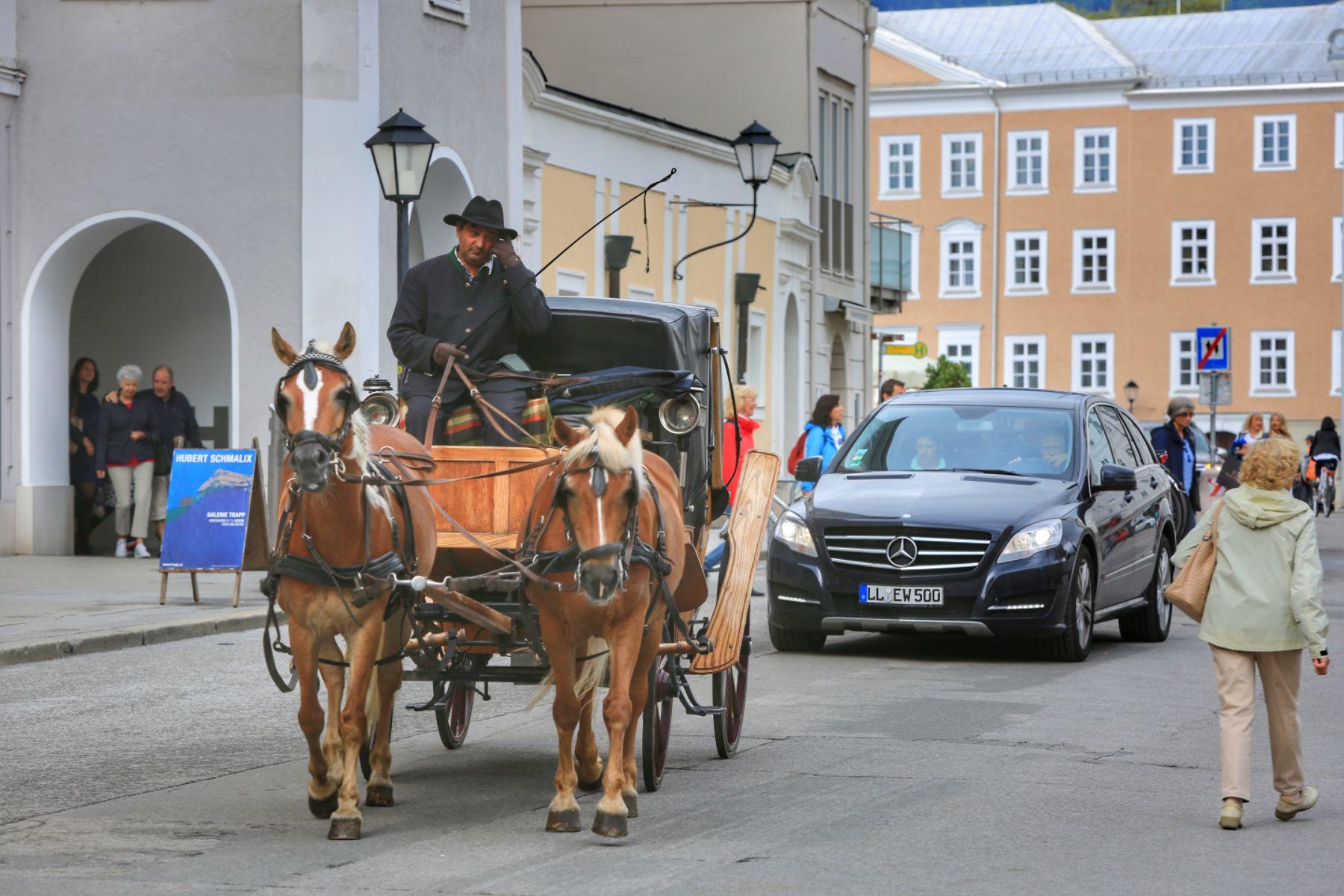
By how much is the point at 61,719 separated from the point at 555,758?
2.96 meters

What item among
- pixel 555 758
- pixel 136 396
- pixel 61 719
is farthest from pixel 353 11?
pixel 555 758

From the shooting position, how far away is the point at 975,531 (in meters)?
13.5

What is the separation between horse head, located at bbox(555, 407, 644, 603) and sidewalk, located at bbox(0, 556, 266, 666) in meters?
7.29

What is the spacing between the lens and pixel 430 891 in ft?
21.3

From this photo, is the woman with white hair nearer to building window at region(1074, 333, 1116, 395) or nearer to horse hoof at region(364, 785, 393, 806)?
horse hoof at region(364, 785, 393, 806)

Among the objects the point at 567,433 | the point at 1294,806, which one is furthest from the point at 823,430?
the point at 567,433

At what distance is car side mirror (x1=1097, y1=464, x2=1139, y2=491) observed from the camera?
46.4ft

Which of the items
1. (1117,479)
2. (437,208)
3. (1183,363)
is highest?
(437,208)

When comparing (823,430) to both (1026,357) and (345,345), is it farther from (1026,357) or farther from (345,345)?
(1026,357)

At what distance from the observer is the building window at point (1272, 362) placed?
231 ft

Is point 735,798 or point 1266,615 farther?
point 735,798

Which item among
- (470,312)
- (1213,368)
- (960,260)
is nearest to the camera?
(470,312)

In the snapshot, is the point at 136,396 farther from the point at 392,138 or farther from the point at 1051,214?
the point at 1051,214

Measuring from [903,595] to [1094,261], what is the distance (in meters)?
60.2
